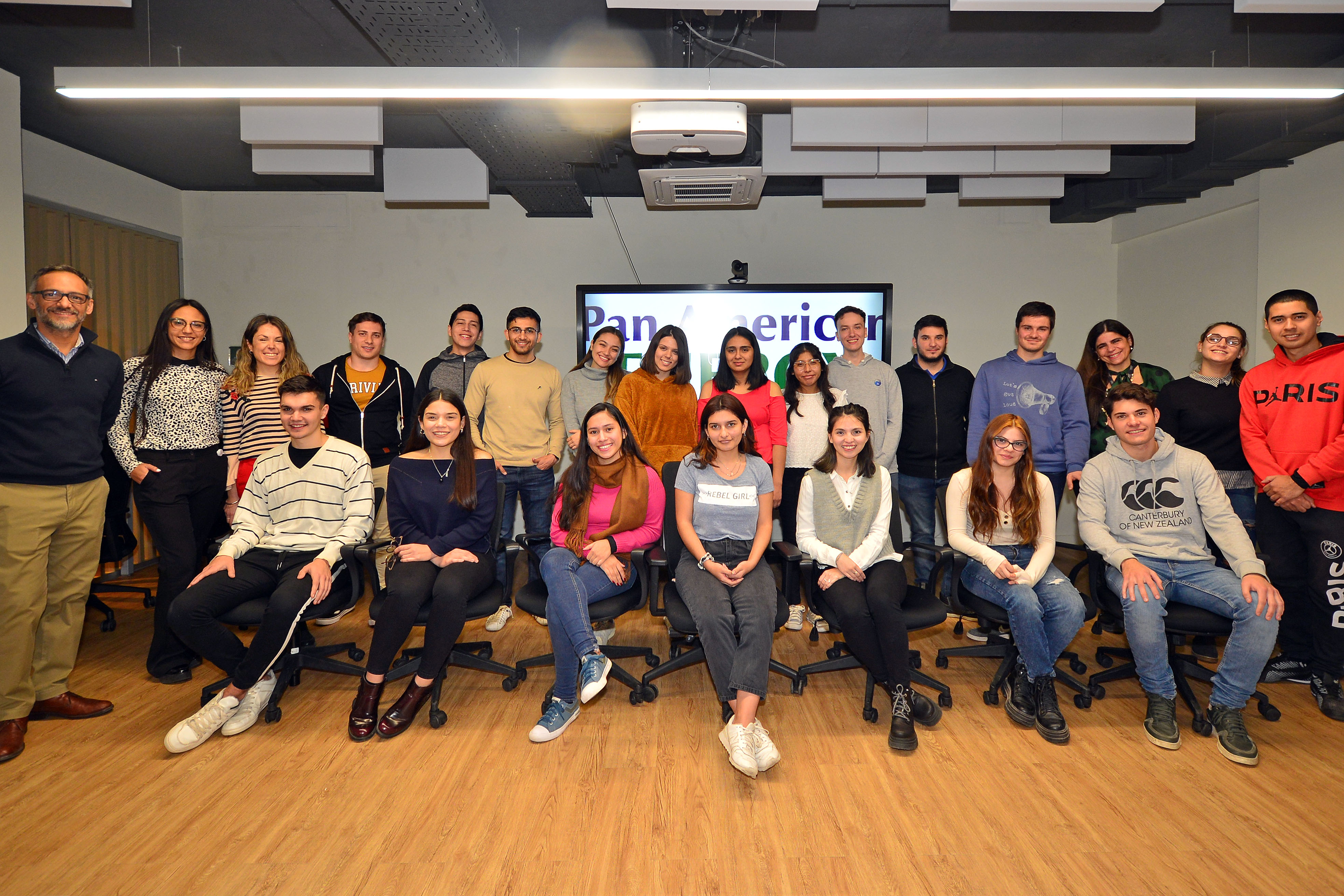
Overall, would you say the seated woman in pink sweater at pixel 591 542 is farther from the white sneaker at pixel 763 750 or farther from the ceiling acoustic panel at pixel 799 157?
the ceiling acoustic panel at pixel 799 157

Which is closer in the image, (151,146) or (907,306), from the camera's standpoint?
(151,146)

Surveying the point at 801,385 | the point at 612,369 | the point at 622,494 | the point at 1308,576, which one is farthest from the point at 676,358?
the point at 1308,576

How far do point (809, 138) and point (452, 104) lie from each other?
73.2 inches

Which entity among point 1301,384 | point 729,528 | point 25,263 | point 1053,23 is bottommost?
point 729,528

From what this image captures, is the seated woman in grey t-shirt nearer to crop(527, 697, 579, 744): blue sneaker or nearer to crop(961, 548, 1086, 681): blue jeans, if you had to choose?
crop(527, 697, 579, 744): blue sneaker

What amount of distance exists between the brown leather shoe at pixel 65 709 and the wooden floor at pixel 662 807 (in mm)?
33

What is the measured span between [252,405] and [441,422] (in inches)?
41.8

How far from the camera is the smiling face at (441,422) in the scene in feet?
9.39

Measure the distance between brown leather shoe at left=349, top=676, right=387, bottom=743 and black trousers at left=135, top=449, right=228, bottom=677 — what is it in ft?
3.18

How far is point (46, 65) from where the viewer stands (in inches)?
136

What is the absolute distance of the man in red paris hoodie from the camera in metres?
2.84

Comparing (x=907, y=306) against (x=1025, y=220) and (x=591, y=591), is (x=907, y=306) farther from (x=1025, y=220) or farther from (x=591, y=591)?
(x=591, y=591)

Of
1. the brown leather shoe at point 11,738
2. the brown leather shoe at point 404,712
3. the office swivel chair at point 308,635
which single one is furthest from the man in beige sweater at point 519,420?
the brown leather shoe at point 11,738

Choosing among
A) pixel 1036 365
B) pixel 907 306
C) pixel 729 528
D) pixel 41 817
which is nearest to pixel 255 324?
pixel 41 817
